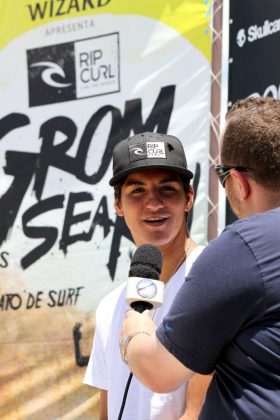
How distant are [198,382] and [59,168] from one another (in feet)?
6.57

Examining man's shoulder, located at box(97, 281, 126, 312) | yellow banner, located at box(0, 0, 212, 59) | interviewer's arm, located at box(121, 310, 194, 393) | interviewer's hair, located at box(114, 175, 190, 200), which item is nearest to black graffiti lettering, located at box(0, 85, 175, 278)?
yellow banner, located at box(0, 0, 212, 59)

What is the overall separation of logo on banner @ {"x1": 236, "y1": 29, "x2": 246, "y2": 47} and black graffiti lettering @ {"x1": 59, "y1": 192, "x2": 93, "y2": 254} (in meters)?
1.00

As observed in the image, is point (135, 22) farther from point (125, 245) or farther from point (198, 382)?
point (198, 382)

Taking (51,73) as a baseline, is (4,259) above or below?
below

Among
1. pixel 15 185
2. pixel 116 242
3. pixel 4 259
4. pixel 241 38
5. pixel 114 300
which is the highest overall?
pixel 241 38

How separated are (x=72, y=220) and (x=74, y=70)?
A: 2.43 ft

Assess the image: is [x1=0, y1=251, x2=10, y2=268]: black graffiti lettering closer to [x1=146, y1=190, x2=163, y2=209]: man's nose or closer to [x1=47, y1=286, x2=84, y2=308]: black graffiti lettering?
[x1=47, y1=286, x2=84, y2=308]: black graffiti lettering

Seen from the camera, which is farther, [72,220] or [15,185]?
[15,185]

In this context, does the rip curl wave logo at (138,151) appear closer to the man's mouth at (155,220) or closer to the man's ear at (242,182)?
the man's mouth at (155,220)

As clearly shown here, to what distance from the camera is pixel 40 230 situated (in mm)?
3527

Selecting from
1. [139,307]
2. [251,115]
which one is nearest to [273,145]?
[251,115]

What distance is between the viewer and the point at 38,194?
3.55 metres

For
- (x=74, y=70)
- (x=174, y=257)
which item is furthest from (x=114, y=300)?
(x=74, y=70)

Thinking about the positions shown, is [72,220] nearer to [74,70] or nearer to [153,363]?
[74,70]
